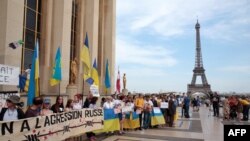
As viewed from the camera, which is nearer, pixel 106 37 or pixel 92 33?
pixel 92 33

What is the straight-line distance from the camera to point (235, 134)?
507 centimetres

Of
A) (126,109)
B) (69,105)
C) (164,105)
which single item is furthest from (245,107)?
(69,105)

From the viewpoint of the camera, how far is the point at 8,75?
10.1 metres

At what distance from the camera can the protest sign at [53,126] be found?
744cm

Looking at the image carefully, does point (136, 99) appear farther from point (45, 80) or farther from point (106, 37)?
point (106, 37)

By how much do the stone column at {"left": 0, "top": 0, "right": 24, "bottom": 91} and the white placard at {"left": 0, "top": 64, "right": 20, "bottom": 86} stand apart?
354cm

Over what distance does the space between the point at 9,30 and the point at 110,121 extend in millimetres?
6061

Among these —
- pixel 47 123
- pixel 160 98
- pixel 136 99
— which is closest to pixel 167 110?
pixel 160 98

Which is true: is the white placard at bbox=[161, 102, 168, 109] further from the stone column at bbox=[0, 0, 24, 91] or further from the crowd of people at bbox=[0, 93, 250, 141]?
the stone column at bbox=[0, 0, 24, 91]

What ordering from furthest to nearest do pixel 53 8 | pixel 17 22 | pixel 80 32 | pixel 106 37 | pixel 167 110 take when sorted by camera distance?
pixel 106 37 → pixel 80 32 → pixel 53 8 → pixel 167 110 → pixel 17 22

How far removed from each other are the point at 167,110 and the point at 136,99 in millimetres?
3186

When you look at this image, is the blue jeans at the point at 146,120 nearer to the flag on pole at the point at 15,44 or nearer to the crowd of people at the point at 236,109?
the flag on pole at the point at 15,44

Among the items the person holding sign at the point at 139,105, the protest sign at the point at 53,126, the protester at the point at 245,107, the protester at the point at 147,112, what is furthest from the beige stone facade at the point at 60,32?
the protester at the point at 245,107

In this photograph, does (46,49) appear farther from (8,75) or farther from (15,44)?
(8,75)
